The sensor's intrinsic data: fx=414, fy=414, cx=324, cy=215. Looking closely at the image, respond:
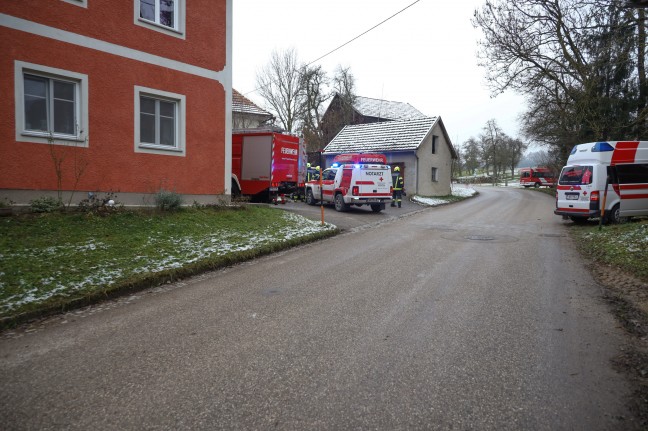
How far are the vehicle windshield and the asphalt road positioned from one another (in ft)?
29.0

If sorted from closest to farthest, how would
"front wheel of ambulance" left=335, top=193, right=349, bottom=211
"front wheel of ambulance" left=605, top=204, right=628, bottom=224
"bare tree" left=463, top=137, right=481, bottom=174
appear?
"front wheel of ambulance" left=605, top=204, right=628, bottom=224 < "front wheel of ambulance" left=335, top=193, right=349, bottom=211 < "bare tree" left=463, top=137, right=481, bottom=174

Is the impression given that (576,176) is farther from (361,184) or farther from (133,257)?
(133,257)

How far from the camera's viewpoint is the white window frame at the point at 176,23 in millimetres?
10633

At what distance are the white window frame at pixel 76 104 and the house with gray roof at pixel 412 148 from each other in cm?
2201

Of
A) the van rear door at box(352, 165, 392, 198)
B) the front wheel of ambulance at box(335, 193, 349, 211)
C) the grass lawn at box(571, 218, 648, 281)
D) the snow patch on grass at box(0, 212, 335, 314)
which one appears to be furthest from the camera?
the front wheel of ambulance at box(335, 193, 349, 211)

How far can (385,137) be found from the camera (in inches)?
1235

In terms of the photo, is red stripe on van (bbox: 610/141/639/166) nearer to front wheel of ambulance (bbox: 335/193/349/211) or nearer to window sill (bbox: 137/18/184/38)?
front wheel of ambulance (bbox: 335/193/349/211)

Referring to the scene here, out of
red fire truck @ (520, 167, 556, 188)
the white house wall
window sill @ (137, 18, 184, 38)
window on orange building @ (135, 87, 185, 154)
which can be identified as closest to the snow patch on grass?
window on orange building @ (135, 87, 185, 154)

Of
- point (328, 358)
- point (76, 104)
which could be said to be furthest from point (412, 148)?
point (328, 358)

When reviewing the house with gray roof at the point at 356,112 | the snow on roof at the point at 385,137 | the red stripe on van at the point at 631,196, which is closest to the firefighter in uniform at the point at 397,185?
the snow on roof at the point at 385,137

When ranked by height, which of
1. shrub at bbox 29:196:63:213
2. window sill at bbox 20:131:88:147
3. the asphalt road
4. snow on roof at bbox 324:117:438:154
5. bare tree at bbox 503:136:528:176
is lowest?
the asphalt road

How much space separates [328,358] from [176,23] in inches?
440

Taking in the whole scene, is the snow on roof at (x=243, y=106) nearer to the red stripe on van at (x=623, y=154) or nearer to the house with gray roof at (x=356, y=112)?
the house with gray roof at (x=356, y=112)

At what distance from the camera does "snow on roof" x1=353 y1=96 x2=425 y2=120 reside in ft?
154
